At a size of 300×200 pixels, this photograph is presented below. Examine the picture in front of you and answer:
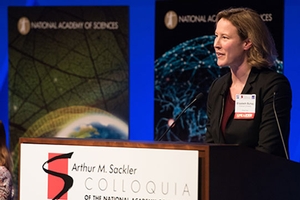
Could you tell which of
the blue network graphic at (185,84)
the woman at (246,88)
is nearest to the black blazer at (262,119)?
the woman at (246,88)

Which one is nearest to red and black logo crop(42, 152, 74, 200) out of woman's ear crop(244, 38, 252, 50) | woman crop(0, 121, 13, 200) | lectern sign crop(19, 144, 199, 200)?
lectern sign crop(19, 144, 199, 200)

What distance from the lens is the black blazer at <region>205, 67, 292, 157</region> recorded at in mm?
2643

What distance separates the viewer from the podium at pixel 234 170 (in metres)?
2.04

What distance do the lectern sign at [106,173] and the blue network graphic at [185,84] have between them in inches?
89.4

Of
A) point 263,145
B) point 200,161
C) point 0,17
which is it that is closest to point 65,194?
point 200,161

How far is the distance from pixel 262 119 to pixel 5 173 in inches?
71.2

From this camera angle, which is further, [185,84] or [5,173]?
[185,84]

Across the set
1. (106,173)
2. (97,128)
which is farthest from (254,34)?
(97,128)

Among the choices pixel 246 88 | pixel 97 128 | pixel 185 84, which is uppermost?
pixel 185 84

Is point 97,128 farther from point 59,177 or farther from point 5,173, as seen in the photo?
point 59,177

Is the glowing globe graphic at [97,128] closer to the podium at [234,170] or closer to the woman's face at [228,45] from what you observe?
the woman's face at [228,45]

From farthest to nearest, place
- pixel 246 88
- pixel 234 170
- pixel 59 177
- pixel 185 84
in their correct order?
pixel 185 84
pixel 246 88
pixel 59 177
pixel 234 170

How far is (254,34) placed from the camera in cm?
287

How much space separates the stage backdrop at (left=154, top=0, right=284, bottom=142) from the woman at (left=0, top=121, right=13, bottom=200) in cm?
119
